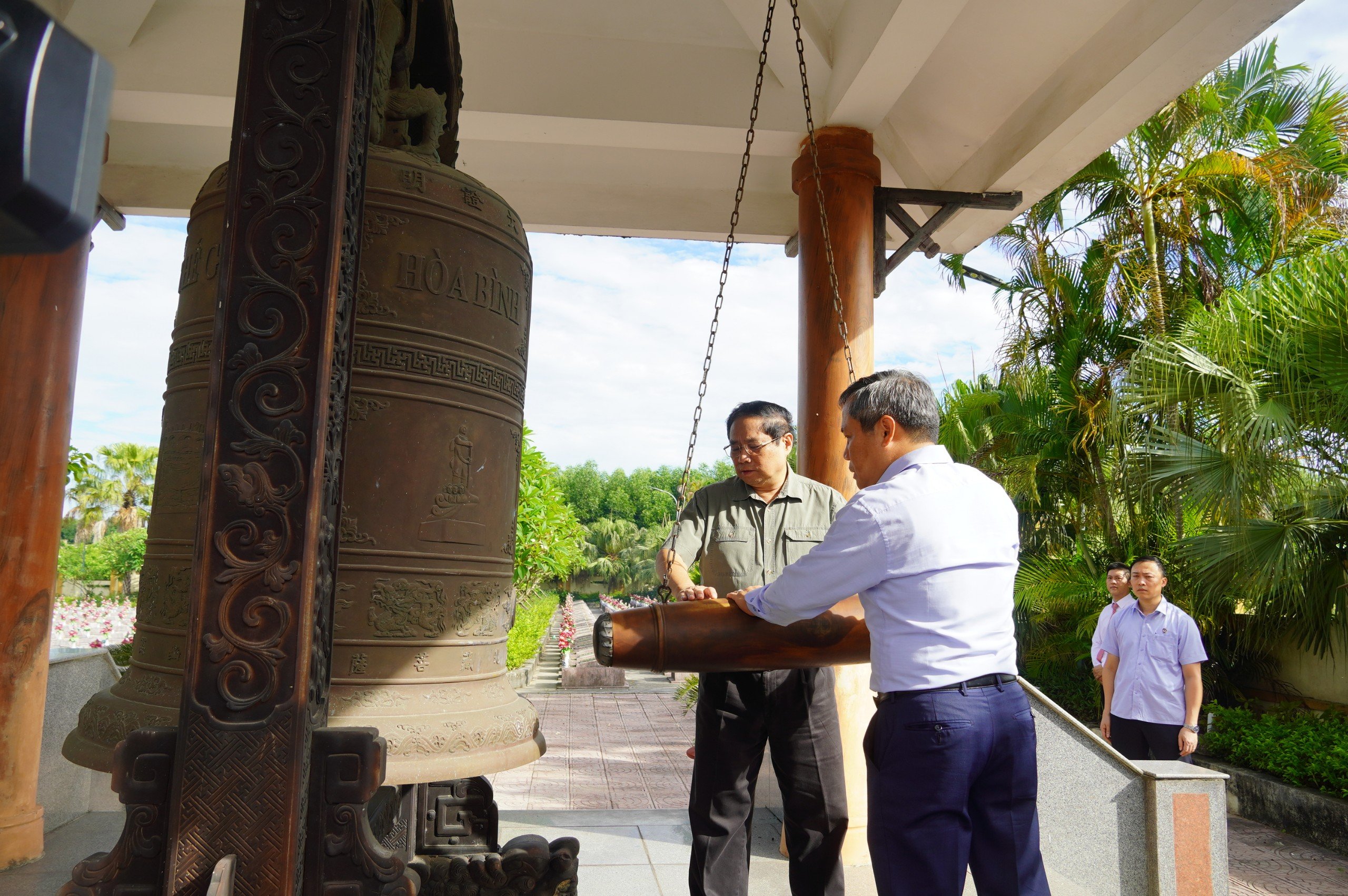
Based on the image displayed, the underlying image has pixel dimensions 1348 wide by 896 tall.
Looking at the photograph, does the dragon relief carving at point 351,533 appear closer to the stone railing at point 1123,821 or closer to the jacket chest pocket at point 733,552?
the jacket chest pocket at point 733,552

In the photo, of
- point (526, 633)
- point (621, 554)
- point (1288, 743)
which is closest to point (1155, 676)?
point (1288, 743)

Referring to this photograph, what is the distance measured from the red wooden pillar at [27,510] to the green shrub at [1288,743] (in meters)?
8.04

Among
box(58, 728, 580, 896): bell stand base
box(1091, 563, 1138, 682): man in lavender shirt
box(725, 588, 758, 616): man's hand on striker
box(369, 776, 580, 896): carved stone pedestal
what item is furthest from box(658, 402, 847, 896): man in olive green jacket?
box(1091, 563, 1138, 682): man in lavender shirt

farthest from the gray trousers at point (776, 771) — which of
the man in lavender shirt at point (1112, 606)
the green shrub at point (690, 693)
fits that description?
the green shrub at point (690, 693)

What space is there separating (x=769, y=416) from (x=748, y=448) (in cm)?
15

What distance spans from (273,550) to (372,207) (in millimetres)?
987

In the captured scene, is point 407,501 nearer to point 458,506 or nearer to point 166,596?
point 458,506

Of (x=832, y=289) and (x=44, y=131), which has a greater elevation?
(x=832, y=289)

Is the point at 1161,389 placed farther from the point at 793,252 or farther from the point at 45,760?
the point at 45,760

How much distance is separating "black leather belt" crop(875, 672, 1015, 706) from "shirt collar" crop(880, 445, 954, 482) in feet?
1.80

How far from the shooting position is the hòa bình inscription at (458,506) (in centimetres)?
241

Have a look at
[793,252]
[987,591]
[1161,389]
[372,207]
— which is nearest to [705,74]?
[793,252]

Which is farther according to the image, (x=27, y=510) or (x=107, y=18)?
(x=107, y=18)

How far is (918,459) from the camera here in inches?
98.9
